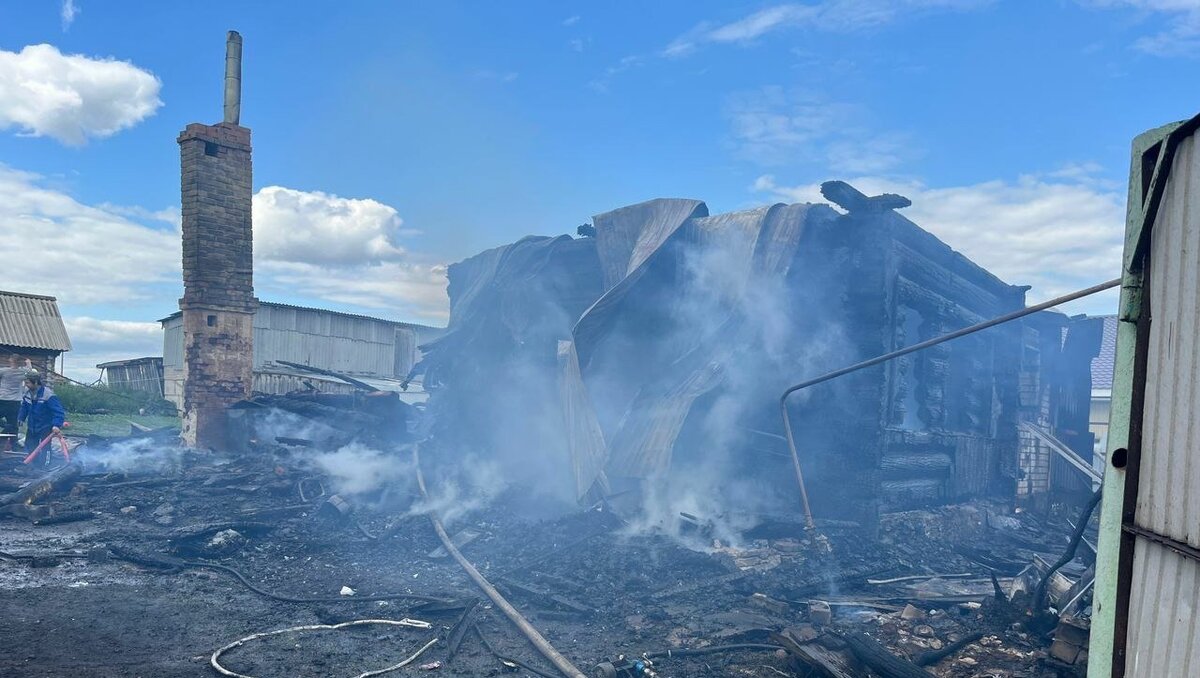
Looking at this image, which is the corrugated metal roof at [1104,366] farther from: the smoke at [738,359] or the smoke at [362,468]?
the smoke at [362,468]

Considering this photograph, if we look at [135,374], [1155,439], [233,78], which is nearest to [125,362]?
[135,374]

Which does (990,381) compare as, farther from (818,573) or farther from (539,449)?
(539,449)

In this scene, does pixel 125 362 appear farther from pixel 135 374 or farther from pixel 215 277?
pixel 215 277

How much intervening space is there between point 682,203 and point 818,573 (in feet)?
18.8

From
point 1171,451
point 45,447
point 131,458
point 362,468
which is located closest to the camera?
point 1171,451

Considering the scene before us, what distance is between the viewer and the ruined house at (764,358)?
9781mm

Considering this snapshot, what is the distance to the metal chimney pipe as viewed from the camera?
51.5 ft

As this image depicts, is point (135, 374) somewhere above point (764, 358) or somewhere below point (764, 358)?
below

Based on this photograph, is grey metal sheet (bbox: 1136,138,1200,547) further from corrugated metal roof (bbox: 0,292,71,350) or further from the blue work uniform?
corrugated metal roof (bbox: 0,292,71,350)

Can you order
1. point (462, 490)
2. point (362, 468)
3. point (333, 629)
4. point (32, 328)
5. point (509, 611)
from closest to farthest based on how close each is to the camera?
point (333, 629), point (509, 611), point (462, 490), point (362, 468), point (32, 328)

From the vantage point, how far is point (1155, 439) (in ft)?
8.25

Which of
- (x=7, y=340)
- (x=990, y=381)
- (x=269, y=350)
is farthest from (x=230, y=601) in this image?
(x=269, y=350)

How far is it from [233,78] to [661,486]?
13717 mm

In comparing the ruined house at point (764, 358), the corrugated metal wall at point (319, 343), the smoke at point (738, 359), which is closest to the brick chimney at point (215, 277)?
the ruined house at point (764, 358)
